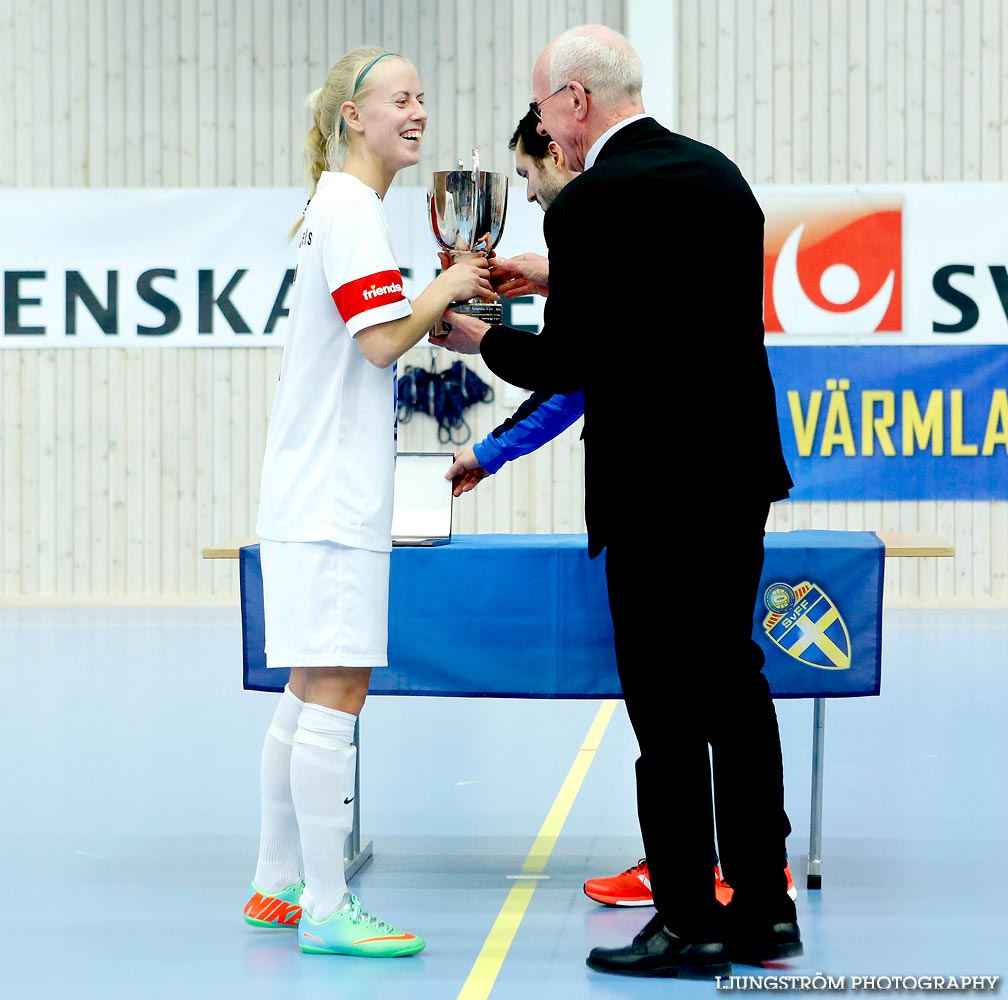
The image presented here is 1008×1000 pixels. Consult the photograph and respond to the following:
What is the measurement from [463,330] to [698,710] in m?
0.77

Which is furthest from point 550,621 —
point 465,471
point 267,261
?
point 267,261

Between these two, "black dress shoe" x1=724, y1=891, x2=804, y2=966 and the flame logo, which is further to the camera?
the flame logo

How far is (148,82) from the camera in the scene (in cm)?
780

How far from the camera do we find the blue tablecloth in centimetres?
268

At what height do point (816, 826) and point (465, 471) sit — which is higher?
point (465, 471)

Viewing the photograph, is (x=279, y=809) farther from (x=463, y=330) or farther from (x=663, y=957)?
(x=463, y=330)

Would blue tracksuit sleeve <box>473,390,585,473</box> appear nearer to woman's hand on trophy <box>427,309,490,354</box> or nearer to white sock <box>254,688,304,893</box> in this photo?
woman's hand on trophy <box>427,309,490,354</box>

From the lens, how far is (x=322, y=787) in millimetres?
2320

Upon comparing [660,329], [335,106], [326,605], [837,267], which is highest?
[837,267]

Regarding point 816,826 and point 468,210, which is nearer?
point 468,210

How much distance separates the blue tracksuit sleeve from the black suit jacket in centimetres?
63

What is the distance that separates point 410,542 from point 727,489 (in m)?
0.79

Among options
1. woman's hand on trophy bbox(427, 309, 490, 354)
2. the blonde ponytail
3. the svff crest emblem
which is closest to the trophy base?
woman's hand on trophy bbox(427, 309, 490, 354)

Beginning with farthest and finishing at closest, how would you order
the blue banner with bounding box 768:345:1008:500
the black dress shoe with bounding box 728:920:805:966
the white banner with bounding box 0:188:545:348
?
1. the white banner with bounding box 0:188:545:348
2. the blue banner with bounding box 768:345:1008:500
3. the black dress shoe with bounding box 728:920:805:966
